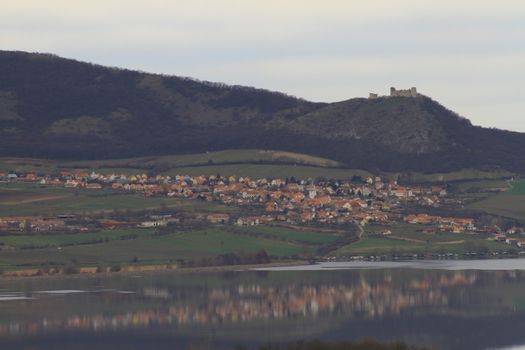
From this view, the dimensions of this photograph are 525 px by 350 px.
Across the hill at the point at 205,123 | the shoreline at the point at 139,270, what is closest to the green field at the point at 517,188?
the hill at the point at 205,123

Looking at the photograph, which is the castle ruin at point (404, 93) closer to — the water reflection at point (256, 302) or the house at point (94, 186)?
the house at point (94, 186)

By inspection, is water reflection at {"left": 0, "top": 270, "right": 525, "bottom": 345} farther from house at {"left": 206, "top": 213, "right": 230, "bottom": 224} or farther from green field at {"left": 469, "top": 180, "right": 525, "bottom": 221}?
green field at {"left": 469, "top": 180, "right": 525, "bottom": 221}

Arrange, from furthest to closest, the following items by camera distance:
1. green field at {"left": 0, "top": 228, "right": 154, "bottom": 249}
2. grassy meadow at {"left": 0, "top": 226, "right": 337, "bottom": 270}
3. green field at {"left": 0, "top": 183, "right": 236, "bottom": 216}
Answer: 1. green field at {"left": 0, "top": 183, "right": 236, "bottom": 216}
2. green field at {"left": 0, "top": 228, "right": 154, "bottom": 249}
3. grassy meadow at {"left": 0, "top": 226, "right": 337, "bottom": 270}

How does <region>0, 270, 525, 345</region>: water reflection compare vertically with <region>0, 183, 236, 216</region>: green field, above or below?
below

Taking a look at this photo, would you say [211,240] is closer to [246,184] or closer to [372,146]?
[246,184]

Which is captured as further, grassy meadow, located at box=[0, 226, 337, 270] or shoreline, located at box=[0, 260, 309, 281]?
grassy meadow, located at box=[0, 226, 337, 270]

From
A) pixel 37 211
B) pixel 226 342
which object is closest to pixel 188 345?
pixel 226 342

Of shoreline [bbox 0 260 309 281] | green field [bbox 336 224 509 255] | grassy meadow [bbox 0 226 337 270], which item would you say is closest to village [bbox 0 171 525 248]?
green field [bbox 336 224 509 255]

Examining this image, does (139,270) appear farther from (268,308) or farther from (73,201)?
(73,201)
